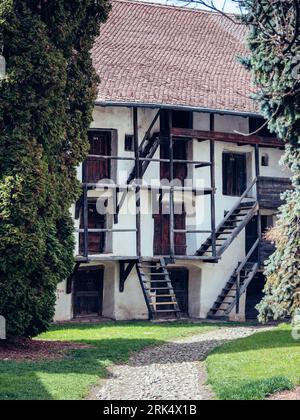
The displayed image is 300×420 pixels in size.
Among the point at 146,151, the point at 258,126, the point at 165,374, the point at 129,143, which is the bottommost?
the point at 165,374

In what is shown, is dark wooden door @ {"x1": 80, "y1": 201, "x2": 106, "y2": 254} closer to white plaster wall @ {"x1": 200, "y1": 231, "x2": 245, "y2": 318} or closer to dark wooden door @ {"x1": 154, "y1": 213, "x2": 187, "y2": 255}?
dark wooden door @ {"x1": 154, "y1": 213, "x2": 187, "y2": 255}

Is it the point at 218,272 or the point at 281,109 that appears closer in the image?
the point at 281,109

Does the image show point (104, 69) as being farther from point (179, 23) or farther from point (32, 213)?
point (32, 213)

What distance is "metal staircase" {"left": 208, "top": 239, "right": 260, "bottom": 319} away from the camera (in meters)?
27.1

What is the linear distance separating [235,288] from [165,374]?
12.9 meters

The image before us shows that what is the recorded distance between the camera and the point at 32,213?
17359 mm

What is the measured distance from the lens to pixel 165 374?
15078 millimetres

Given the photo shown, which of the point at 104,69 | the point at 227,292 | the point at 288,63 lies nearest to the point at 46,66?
the point at 288,63

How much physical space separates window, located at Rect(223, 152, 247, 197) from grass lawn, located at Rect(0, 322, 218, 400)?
585 centimetres

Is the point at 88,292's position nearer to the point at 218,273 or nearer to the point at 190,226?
the point at 190,226

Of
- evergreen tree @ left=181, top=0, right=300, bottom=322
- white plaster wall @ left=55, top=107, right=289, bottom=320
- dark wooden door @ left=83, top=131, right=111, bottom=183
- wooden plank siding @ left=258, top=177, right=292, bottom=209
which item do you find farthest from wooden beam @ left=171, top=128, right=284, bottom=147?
evergreen tree @ left=181, top=0, right=300, bottom=322

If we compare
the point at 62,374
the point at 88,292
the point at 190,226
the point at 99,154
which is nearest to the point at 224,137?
the point at 190,226

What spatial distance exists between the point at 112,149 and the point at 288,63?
41.7 feet

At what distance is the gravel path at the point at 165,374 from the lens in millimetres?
13055
